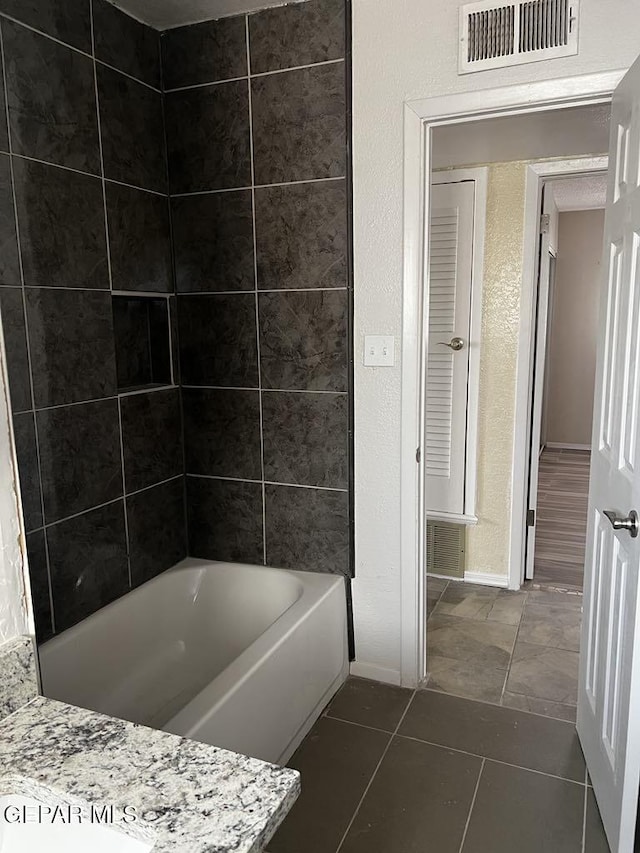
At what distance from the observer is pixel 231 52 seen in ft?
7.47

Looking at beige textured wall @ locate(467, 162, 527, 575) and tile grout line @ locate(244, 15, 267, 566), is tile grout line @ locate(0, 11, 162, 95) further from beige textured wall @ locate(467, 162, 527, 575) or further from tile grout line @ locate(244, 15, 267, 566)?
beige textured wall @ locate(467, 162, 527, 575)

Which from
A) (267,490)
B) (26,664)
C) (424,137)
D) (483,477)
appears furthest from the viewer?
(483,477)

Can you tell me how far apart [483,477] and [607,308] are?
160cm

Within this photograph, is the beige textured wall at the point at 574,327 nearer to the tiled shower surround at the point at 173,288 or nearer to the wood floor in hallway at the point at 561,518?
the wood floor in hallway at the point at 561,518

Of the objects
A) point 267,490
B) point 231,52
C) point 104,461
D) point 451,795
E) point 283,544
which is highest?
point 231,52

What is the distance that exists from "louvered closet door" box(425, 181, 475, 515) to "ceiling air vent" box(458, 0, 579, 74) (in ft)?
3.79

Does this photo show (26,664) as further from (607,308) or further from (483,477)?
(483,477)

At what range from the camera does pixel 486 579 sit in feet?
11.1

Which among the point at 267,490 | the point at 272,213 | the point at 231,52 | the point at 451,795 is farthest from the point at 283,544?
the point at 231,52

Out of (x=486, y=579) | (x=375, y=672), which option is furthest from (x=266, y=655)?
(x=486, y=579)

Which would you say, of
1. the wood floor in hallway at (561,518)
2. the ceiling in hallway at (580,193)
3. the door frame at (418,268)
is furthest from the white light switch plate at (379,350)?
the ceiling in hallway at (580,193)

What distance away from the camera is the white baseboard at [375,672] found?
8.09 ft

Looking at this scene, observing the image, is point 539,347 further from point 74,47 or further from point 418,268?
point 74,47

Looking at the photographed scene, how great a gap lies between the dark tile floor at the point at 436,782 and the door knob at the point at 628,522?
34.5 inches
